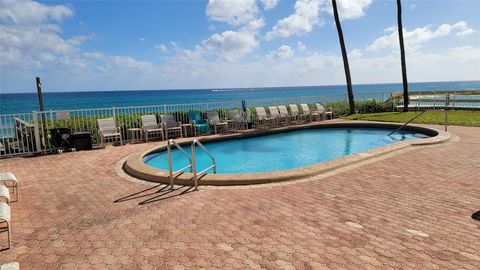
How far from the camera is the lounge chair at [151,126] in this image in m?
10.9

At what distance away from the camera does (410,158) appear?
7109mm

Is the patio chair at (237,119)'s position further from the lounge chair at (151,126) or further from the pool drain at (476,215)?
the pool drain at (476,215)

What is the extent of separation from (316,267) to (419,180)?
3.55 metres

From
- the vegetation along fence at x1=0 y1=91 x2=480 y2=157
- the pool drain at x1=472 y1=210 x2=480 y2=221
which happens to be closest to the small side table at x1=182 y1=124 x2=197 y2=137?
the vegetation along fence at x1=0 y1=91 x2=480 y2=157

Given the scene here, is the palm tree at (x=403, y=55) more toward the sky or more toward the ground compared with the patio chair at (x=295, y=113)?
more toward the sky

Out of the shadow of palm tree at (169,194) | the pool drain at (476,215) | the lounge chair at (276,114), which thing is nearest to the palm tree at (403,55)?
the lounge chair at (276,114)

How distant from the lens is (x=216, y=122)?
A: 488 inches

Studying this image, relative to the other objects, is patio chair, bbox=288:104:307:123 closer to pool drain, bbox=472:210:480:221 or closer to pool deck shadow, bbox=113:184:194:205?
pool deck shadow, bbox=113:184:194:205

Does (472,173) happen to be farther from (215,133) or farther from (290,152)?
(215,133)

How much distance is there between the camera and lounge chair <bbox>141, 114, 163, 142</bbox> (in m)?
10.9

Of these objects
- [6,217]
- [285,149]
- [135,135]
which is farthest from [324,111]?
[6,217]

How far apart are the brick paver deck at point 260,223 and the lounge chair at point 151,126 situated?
4.77m

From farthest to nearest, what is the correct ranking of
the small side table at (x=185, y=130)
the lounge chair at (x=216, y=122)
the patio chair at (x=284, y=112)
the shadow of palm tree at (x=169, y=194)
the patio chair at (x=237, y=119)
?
the patio chair at (x=284, y=112)
the patio chair at (x=237, y=119)
the lounge chair at (x=216, y=122)
the small side table at (x=185, y=130)
the shadow of palm tree at (x=169, y=194)

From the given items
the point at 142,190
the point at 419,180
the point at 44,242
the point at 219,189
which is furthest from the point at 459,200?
the point at 44,242
